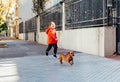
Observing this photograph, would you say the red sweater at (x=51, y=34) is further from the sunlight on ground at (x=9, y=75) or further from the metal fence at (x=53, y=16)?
the metal fence at (x=53, y=16)

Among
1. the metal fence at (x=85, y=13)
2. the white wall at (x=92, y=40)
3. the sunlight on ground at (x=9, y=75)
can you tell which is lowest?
the sunlight on ground at (x=9, y=75)

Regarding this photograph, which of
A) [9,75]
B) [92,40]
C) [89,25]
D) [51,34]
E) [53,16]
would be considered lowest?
[9,75]

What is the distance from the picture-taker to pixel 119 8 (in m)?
20.0

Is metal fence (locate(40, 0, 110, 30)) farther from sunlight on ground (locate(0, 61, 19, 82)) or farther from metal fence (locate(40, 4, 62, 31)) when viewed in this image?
sunlight on ground (locate(0, 61, 19, 82))

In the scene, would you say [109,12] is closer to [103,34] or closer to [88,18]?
[103,34]

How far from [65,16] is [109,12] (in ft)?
33.8

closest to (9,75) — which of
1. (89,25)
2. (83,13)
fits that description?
(89,25)

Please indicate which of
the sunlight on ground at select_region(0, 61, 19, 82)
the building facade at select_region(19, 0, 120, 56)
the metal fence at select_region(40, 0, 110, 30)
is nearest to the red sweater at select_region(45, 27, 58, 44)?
the building facade at select_region(19, 0, 120, 56)

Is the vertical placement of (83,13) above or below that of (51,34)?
above

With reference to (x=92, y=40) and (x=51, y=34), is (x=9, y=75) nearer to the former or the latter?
(x=51, y=34)

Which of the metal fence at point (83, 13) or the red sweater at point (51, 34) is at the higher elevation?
the metal fence at point (83, 13)

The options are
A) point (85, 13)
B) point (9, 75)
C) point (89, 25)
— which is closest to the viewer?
point (9, 75)

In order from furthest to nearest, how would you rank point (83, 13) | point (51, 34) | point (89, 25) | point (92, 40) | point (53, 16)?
1. point (53, 16)
2. point (83, 13)
3. point (89, 25)
4. point (92, 40)
5. point (51, 34)

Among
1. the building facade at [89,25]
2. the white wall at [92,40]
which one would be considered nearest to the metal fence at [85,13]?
the building facade at [89,25]
